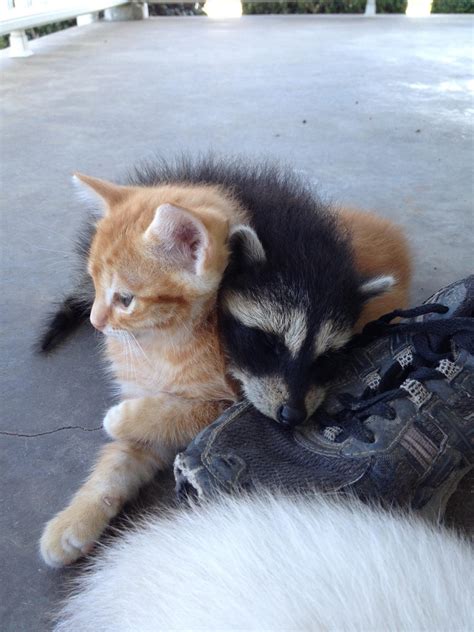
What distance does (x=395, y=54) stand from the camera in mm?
6289

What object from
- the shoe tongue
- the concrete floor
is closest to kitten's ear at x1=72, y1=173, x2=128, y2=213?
the concrete floor

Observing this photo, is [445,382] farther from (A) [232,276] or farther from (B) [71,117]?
(B) [71,117]

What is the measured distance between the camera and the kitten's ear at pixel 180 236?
1442mm

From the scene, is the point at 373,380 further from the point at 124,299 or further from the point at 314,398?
the point at 124,299

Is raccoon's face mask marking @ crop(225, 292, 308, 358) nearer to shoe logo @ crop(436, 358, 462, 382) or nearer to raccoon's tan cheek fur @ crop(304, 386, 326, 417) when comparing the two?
raccoon's tan cheek fur @ crop(304, 386, 326, 417)

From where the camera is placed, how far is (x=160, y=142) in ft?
12.3

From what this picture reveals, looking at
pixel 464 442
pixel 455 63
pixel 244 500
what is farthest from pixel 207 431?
pixel 455 63

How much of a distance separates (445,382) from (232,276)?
0.52m

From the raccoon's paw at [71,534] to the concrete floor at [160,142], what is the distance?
0.14 ft

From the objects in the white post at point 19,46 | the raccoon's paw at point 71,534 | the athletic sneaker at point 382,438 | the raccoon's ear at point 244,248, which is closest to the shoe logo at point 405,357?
the athletic sneaker at point 382,438

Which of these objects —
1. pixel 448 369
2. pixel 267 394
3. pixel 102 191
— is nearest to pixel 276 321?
pixel 267 394

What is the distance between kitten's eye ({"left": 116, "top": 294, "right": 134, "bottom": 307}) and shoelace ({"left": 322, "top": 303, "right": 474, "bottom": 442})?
0.53m

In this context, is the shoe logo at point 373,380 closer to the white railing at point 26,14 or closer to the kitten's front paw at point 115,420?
the kitten's front paw at point 115,420

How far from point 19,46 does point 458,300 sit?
18.6 ft
